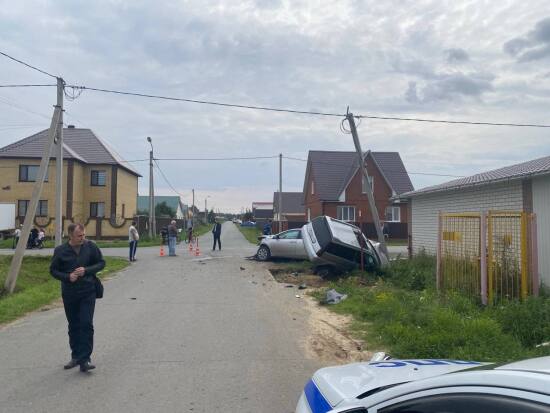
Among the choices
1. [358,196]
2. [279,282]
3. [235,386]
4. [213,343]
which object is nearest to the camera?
[235,386]

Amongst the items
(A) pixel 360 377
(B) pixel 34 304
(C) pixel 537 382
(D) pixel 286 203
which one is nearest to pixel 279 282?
(B) pixel 34 304

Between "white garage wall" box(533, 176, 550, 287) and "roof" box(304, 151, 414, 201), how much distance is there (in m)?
33.2

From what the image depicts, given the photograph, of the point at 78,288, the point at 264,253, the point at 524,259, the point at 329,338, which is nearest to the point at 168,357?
the point at 78,288

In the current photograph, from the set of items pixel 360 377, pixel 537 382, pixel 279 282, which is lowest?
pixel 279 282

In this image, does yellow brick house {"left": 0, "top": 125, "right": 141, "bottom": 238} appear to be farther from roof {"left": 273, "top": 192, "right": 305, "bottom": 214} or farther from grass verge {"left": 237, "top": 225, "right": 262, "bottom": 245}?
roof {"left": 273, "top": 192, "right": 305, "bottom": 214}

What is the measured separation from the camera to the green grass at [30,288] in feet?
36.4

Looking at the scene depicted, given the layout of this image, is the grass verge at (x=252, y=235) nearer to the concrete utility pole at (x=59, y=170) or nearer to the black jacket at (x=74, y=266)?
the concrete utility pole at (x=59, y=170)

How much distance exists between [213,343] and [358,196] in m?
38.3

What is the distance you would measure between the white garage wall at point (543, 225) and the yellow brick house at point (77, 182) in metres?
37.6

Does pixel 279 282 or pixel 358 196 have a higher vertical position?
pixel 358 196

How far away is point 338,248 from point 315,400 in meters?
12.7

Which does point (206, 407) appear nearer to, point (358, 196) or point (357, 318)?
point (357, 318)

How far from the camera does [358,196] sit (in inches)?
1790

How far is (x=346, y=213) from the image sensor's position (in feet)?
151
